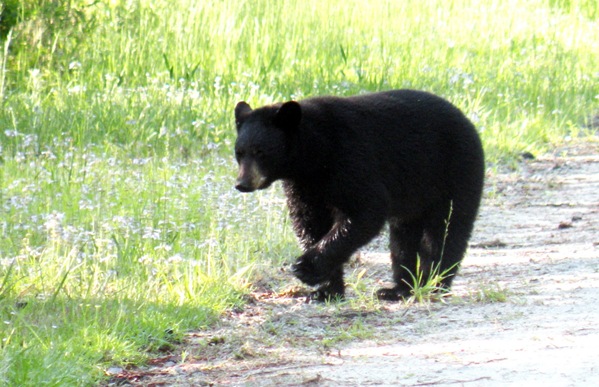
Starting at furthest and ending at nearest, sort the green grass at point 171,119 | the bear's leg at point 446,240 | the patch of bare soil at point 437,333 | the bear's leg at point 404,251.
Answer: the bear's leg at point 404,251 → the bear's leg at point 446,240 → the green grass at point 171,119 → the patch of bare soil at point 437,333

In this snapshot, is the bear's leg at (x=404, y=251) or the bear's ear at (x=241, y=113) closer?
the bear's ear at (x=241, y=113)

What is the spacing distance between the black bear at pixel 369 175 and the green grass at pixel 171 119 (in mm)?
488

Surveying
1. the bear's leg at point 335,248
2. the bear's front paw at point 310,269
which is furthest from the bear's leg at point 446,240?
the bear's front paw at point 310,269

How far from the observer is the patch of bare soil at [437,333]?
13.8 feet

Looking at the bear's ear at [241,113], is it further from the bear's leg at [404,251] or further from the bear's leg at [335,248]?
the bear's leg at [404,251]

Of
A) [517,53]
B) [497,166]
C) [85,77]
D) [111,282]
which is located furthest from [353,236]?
[517,53]

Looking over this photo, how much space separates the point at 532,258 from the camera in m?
6.64

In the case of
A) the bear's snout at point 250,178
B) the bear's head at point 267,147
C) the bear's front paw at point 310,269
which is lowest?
the bear's front paw at point 310,269

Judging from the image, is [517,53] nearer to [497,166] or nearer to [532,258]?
[497,166]

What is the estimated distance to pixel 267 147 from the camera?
5758 millimetres

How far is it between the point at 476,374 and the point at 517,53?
9986 mm

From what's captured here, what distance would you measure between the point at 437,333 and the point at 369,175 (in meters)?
1.18

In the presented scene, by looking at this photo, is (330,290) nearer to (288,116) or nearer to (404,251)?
(404,251)

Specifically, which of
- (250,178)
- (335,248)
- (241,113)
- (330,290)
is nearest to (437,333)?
(335,248)
